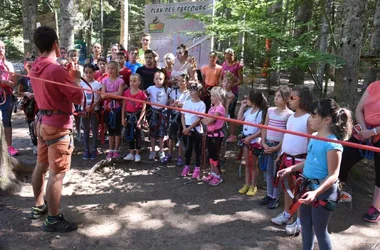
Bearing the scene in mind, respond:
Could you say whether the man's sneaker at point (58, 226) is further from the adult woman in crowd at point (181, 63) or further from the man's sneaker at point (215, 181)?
the adult woman in crowd at point (181, 63)

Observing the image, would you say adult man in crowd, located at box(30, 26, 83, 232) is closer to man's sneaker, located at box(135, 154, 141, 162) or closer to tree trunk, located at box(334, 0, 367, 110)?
man's sneaker, located at box(135, 154, 141, 162)

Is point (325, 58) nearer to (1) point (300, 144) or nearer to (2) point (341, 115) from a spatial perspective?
(1) point (300, 144)

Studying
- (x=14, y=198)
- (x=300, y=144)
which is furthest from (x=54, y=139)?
(x=300, y=144)

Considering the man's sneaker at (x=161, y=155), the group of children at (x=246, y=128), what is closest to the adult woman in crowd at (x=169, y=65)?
the group of children at (x=246, y=128)

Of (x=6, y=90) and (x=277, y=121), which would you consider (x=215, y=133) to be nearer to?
(x=277, y=121)

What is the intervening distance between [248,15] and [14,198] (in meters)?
4.82

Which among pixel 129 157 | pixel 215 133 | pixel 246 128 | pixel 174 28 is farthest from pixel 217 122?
pixel 174 28

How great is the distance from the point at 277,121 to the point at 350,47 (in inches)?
87.3

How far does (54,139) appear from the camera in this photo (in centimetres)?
344

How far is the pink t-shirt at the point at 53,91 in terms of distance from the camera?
3326 millimetres

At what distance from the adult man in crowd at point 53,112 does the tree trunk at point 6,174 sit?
119cm

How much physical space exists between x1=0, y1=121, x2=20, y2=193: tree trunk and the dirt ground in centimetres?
12

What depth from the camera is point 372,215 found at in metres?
3.94

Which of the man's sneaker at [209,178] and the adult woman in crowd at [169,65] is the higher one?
the adult woman in crowd at [169,65]
